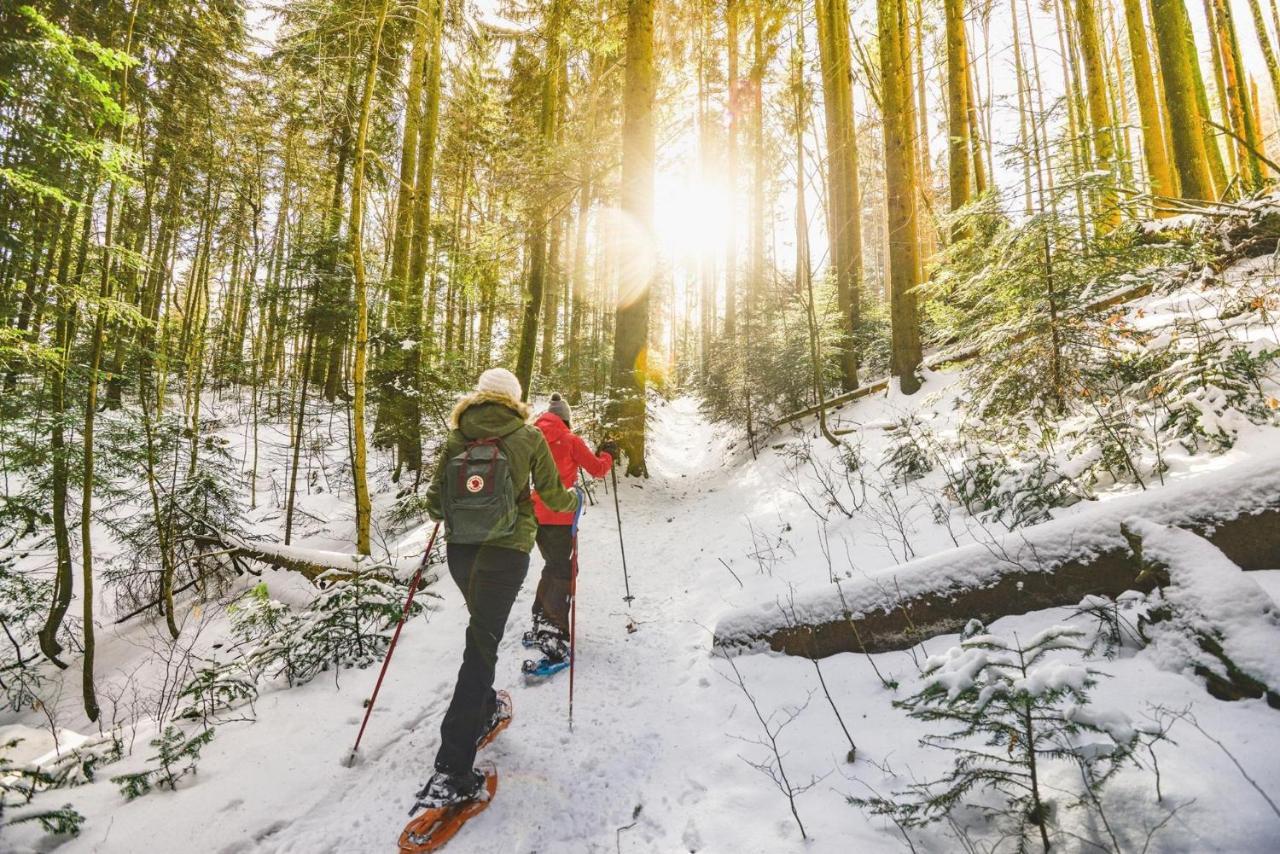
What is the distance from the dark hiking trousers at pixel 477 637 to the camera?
2.74 meters

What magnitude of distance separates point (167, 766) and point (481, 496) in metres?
2.47

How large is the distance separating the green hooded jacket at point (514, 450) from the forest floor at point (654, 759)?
54.5 inches

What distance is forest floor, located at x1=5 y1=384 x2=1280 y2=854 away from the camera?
6.30 feet

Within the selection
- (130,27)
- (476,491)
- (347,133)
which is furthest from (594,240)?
(476,491)

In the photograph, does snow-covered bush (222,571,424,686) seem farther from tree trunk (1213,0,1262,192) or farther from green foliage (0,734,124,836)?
tree trunk (1213,0,1262,192)

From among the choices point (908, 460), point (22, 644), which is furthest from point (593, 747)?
point (22, 644)

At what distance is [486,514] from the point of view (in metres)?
3.00

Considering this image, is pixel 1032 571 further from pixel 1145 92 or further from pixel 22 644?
pixel 1145 92

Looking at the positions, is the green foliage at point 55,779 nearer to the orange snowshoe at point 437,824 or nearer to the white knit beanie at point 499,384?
the orange snowshoe at point 437,824

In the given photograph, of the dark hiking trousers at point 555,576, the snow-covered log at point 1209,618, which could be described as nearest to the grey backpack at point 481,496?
the dark hiking trousers at point 555,576

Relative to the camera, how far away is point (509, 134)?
1475 centimetres

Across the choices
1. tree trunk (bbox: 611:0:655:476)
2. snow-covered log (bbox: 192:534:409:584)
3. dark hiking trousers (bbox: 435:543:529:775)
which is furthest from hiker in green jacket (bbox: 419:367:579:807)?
tree trunk (bbox: 611:0:655:476)

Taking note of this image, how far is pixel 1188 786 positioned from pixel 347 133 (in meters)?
12.2

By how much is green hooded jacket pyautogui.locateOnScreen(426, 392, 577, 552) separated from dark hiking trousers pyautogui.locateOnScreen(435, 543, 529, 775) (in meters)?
0.13
